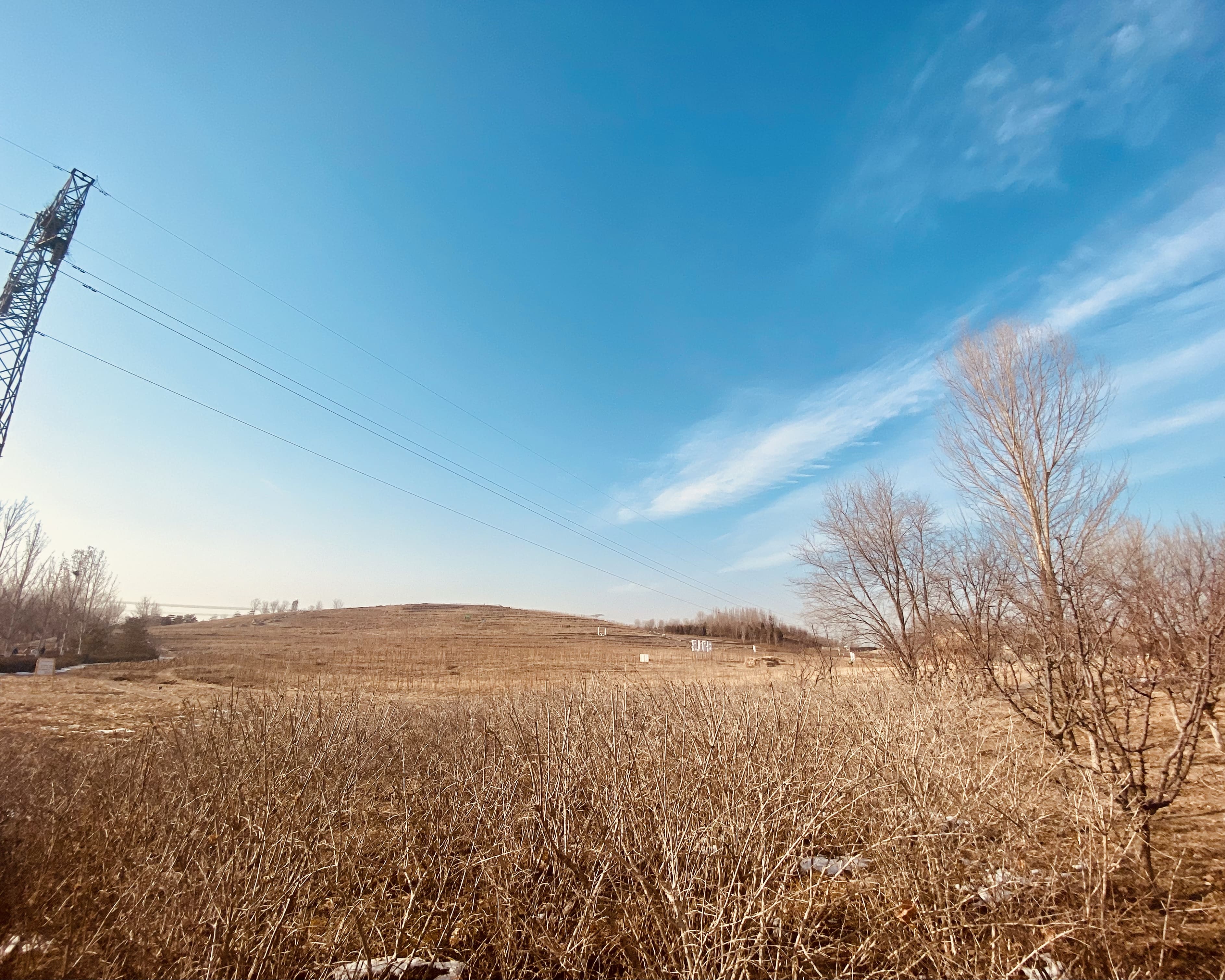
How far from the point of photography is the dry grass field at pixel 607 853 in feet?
9.30

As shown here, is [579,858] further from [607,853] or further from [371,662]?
[371,662]

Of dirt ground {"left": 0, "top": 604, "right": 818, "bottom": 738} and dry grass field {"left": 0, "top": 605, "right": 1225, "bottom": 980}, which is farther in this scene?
dirt ground {"left": 0, "top": 604, "right": 818, "bottom": 738}

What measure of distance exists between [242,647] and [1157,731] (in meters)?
49.0

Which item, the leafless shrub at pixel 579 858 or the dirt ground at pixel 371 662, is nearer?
the leafless shrub at pixel 579 858

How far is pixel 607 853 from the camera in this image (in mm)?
3648

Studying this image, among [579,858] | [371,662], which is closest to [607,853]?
[579,858]

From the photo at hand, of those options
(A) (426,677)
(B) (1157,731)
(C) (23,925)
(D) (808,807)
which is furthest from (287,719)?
(A) (426,677)

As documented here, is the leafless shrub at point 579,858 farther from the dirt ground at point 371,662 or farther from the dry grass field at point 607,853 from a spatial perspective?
the dirt ground at point 371,662

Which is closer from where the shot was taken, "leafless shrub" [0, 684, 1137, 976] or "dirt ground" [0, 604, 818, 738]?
"leafless shrub" [0, 684, 1137, 976]

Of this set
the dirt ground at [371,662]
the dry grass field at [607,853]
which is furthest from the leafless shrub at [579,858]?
the dirt ground at [371,662]

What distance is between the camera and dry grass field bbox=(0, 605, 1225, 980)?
2834 millimetres

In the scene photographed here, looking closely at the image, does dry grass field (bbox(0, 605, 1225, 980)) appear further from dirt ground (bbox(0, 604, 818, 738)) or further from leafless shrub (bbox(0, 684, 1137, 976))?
dirt ground (bbox(0, 604, 818, 738))

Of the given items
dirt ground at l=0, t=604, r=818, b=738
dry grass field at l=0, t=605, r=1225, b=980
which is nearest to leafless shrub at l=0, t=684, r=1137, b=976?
dry grass field at l=0, t=605, r=1225, b=980

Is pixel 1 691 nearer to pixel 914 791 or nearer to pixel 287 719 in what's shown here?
pixel 287 719
